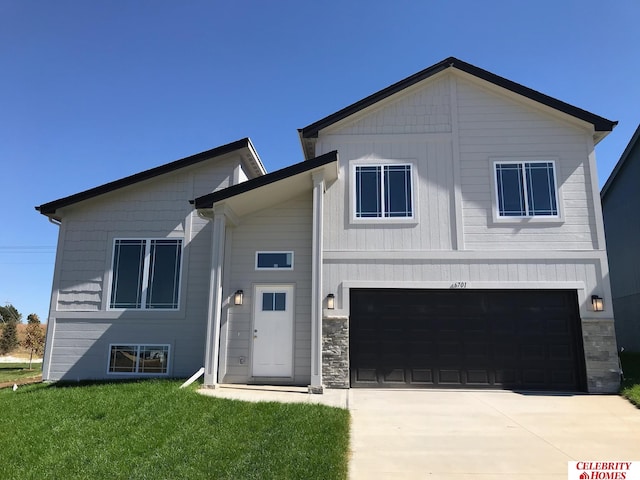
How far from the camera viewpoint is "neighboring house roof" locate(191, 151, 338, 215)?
877 centimetres

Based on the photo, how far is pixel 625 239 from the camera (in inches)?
576

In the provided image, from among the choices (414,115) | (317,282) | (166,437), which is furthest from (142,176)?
(166,437)

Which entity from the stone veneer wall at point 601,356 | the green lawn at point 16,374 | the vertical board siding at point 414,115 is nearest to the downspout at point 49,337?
the green lawn at point 16,374

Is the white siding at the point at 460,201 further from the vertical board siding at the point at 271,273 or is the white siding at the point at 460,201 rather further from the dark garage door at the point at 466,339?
the vertical board siding at the point at 271,273

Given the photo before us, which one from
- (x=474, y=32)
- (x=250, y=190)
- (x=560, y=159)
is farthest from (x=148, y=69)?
(x=560, y=159)

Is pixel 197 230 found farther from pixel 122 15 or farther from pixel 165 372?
pixel 122 15

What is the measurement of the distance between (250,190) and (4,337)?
2622 centimetres

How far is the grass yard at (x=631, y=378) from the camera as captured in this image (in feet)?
27.1

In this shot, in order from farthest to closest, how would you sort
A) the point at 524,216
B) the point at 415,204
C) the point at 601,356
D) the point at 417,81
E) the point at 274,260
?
the point at 417,81
the point at 274,260
the point at 415,204
the point at 524,216
the point at 601,356

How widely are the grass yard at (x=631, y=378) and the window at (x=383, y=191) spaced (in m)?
5.29

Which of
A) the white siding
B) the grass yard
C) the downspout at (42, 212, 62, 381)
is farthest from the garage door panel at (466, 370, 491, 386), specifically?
the downspout at (42, 212, 62, 381)

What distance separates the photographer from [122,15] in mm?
10133

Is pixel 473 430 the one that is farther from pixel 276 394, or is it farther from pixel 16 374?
pixel 16 374
